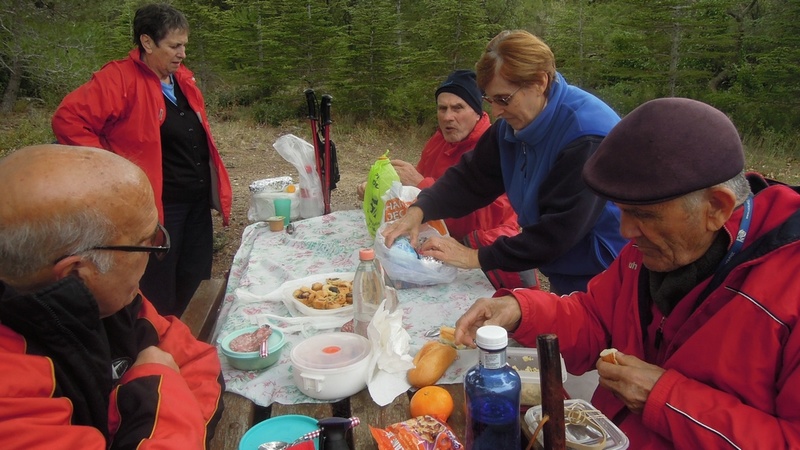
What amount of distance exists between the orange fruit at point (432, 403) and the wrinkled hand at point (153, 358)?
2.38ft

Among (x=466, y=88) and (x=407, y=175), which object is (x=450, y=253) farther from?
(x=466, y=88)

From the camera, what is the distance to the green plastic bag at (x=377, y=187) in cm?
329

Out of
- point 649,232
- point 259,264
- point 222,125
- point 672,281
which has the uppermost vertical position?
point 649,232

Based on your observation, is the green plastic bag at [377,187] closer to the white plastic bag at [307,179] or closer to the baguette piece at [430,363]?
the white plastic bag at [307,179]

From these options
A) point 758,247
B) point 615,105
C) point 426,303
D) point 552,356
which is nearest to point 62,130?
point 426,303

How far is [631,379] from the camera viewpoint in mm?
1505

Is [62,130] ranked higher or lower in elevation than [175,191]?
higher

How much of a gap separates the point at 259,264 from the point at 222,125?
11.1m

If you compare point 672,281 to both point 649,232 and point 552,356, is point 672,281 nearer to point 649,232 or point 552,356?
point 649,232

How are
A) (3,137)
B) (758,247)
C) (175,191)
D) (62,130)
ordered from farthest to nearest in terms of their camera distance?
(3,137) < (175,191) < (62,130) < (758,247)

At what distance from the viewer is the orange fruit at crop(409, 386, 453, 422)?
164 cm

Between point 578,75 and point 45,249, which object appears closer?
point 45,249

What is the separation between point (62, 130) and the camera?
139 inches

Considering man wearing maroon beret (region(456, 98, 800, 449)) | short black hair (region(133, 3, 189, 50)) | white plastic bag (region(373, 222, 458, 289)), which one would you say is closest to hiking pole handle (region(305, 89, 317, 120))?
short black hair (region(133, 3, 189, 50))
